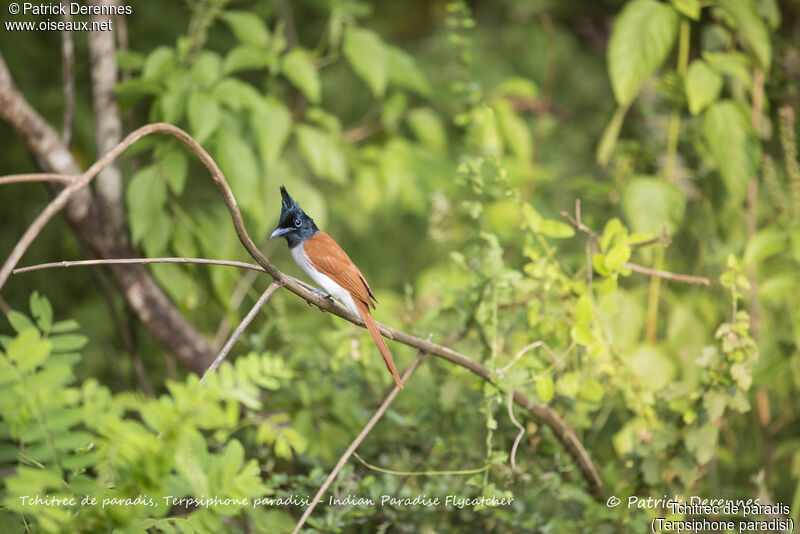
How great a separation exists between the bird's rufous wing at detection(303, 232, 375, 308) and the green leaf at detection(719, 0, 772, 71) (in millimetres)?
1639

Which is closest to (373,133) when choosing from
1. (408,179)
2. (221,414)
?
(408,179)

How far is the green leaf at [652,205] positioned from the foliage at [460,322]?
0.01 metres

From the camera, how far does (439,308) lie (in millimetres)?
2195

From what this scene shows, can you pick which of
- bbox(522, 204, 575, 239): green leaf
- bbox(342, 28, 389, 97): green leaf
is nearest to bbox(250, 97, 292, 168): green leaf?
bbox(342, 28, 389, 97): green leaf

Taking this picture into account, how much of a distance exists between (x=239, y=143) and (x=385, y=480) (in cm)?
125

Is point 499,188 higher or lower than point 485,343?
higher

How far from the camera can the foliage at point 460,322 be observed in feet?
3.65

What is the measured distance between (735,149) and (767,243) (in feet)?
1.14

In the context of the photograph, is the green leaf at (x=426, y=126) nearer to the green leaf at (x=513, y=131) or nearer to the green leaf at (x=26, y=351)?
the green leaf at (x=513, y=131)

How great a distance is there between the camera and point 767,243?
232cm

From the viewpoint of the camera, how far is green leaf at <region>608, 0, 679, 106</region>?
91.0 inches

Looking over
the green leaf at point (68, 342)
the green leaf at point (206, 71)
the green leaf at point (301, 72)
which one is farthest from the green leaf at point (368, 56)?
the green leaf at point (68, 342)

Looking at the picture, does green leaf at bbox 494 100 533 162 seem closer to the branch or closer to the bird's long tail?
the branch

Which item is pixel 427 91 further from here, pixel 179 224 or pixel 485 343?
pixel 485 343
